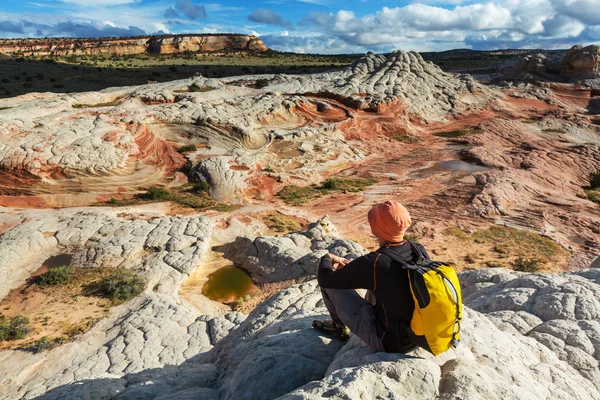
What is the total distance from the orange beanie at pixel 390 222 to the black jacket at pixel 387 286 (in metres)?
0.12

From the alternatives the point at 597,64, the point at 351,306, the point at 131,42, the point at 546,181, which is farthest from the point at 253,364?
the point at 131,42

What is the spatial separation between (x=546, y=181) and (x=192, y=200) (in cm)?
1907

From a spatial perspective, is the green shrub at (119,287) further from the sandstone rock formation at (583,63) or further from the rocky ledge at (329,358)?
the sandstone rock formation at (583,63)

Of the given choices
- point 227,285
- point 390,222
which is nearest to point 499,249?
point 227,285

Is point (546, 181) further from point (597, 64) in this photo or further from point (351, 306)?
point (597, 64)

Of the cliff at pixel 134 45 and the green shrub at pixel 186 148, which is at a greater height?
the cliff at pixel 134 45

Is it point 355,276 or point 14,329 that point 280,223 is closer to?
point 14,329

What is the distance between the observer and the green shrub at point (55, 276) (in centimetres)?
1181

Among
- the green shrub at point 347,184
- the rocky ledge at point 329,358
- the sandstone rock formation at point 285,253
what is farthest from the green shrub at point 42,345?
the green shrub at point 347,184

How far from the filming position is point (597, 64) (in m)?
45.4

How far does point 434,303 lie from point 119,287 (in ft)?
34.7

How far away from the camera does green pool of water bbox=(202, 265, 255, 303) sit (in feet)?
41.4

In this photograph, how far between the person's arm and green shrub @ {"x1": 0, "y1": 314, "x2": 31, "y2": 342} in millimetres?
9379

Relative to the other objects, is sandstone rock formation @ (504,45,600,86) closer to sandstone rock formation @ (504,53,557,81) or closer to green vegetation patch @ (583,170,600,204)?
sandstone rock formation @ (504,53,557,81)
